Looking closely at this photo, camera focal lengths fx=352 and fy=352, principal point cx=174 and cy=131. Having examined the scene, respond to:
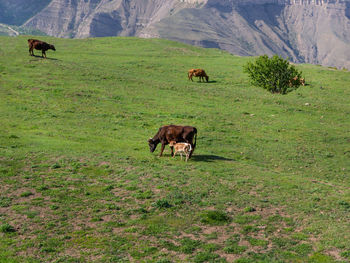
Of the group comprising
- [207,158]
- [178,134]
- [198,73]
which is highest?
[198,73]

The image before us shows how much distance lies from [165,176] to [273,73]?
113 ft

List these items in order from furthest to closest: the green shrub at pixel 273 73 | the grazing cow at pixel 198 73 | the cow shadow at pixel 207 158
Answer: the grazing cow at pixel 198 73 → the green shrub at pixel 273 73 → the cow shadow at pixel 207 158

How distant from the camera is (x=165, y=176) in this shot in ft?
65.8

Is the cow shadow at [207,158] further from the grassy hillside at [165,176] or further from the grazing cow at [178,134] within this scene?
the grazing cow at [178,134]

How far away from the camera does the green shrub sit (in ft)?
158

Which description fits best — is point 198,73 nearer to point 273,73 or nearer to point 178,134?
point 273,73

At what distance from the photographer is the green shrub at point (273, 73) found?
48.0 m

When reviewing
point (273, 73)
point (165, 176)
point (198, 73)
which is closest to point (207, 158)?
point (165, 176)

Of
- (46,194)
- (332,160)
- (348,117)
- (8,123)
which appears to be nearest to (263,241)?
(46,194)

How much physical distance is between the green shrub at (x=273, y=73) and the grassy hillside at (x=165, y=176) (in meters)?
2.20

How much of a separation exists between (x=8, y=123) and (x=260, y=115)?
2617 centimetres

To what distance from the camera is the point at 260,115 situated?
40219 millimetres

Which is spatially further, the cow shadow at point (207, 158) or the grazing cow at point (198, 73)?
the grazing cow at point (198, 73)

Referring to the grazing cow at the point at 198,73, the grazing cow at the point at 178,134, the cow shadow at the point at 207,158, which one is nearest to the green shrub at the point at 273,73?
the grazing cow at the point at 198,73
